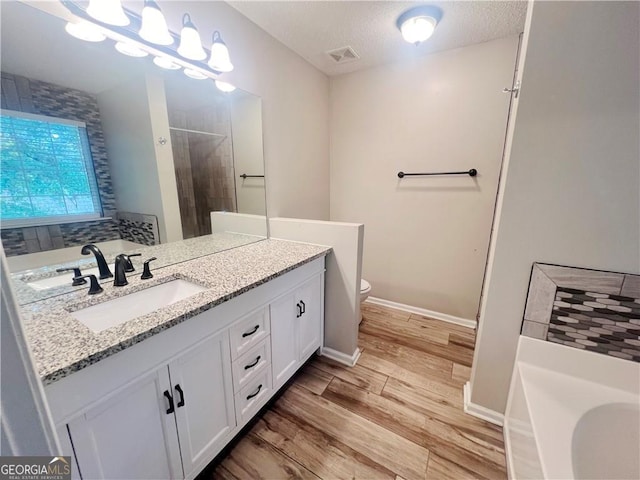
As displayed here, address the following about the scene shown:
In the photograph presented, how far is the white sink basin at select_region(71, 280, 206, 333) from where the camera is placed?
992 millimetres

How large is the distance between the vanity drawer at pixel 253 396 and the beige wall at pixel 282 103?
1169 millimetres

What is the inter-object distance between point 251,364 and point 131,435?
520 millimetres

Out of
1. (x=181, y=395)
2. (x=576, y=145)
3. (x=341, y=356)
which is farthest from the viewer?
(x=341, y=356)

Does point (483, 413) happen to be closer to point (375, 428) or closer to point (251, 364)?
point (375, 428)

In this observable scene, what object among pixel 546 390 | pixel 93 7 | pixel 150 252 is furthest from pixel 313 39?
pixel 546 390

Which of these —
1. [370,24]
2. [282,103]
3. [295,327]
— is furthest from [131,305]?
[370,24]

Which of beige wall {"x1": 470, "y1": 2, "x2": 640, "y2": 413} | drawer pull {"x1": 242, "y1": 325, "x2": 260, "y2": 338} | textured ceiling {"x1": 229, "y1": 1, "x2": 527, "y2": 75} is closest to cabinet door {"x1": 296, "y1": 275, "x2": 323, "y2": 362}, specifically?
drawer pull {"x1": 242, "y1": 325, "x2": 260, "y2": 338}

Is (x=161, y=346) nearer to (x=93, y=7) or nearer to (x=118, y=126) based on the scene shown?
(x=118, y=126)

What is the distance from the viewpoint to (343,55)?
2088mm

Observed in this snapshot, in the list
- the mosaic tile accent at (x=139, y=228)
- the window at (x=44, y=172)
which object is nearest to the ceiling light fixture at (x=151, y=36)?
the window at (x=44, y=172)

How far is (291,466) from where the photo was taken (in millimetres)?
1192

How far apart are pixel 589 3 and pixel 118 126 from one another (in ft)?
6.51

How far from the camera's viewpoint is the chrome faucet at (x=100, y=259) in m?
1.09

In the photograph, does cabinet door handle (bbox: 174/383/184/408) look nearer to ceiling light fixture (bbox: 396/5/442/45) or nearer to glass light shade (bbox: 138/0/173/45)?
glass light shade (bbox: 138/0/173/45)
